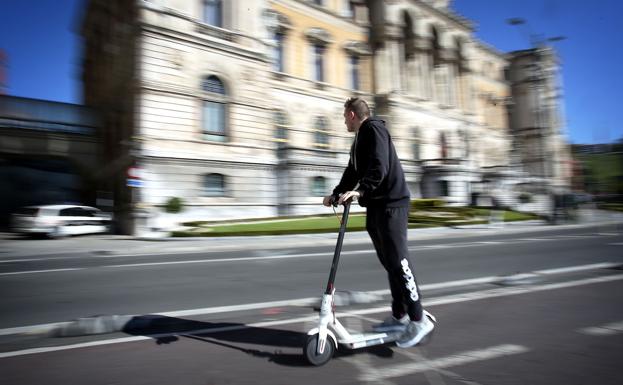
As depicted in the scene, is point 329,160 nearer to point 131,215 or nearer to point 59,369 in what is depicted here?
point 131,215

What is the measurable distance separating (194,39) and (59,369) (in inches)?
880

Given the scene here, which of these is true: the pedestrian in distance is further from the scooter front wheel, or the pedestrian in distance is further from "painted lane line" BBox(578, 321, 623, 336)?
"painted lane line" BBox(578, 321, 623, 336)

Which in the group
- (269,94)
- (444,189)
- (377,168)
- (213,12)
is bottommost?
(377,168)

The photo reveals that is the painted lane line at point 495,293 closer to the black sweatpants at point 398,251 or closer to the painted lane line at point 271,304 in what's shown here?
the painted lane line at point 271,304

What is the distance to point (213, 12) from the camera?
24.5 metres

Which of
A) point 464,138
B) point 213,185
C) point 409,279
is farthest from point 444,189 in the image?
point 409,279

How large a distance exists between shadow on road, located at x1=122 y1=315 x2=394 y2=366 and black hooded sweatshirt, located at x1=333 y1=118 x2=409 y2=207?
121 cm

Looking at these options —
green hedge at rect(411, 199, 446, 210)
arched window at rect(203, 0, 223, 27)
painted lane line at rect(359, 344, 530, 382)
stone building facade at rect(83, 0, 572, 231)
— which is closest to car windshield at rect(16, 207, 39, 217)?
stone building facade at rect(83, 0, 572, 231)

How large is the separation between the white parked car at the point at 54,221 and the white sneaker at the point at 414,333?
63.6ft

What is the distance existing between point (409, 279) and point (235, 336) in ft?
5.31

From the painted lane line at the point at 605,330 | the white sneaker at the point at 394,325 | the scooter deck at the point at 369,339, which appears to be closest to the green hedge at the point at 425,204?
the painted lane line at the point at 605,330

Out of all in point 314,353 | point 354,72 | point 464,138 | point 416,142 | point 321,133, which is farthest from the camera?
point 464,138

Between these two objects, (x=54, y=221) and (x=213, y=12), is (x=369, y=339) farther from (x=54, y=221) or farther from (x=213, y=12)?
(x=213, y=12)

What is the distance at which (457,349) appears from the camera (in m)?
3.13
